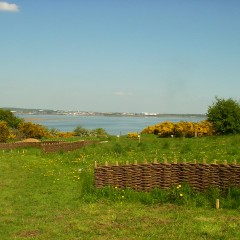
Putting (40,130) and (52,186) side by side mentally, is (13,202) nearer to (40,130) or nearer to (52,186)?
(52,186)

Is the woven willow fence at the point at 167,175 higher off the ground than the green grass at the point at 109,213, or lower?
higher

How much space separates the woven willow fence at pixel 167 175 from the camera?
12.9 m

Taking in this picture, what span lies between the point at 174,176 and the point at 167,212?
219 cm

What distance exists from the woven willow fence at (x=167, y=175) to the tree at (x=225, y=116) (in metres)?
35.1

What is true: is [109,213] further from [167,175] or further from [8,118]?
[8,118]

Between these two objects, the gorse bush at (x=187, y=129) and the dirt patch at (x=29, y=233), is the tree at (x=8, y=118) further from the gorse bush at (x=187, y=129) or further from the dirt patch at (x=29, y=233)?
the dirt patch at (x=29, y=233)

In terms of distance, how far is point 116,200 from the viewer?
13367mm

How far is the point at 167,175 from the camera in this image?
535 inches

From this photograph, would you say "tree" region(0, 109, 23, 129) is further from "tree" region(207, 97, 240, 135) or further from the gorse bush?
"tree" region(207, 97, 240, 135)

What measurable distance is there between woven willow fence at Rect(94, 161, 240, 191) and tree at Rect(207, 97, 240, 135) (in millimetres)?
35128

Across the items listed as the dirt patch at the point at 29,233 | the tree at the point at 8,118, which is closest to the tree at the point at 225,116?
the dirt patch at the point at 29,233

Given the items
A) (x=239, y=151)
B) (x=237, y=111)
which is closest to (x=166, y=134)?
(x=237, y=111)

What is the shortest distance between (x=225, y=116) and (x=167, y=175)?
36508mm

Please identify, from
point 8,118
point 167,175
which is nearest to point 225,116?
point 167,175
